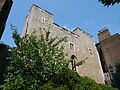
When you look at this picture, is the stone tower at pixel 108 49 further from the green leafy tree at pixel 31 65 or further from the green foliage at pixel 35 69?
the green leafy tree at pixel 31 65

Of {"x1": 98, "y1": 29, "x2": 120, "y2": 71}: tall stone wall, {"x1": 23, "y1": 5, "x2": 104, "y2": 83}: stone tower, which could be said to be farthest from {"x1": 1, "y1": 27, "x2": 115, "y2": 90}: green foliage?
{"x1": 98, "y1": 29, "x2": 120, "y2": 71}: tall stone wall

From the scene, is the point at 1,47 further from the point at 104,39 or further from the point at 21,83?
the point at 104,39

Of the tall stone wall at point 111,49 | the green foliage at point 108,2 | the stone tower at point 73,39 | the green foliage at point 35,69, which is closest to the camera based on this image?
the green foliage at point 108,2

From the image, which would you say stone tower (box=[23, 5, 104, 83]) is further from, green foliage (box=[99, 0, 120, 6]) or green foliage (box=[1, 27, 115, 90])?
green foliage (box=[99, 0, 120, 6])

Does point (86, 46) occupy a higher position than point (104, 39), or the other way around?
point (104, 39)

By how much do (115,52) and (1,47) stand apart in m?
21.4

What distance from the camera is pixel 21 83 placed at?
1306cm

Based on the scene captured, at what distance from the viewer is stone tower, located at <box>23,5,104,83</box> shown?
966 inches

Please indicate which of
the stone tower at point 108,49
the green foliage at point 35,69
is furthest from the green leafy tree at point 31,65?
the stone tower at point 108,49

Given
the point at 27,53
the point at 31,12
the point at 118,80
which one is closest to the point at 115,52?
the point at 118,80

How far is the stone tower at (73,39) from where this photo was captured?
24547mm

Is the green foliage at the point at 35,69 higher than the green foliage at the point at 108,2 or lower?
lower

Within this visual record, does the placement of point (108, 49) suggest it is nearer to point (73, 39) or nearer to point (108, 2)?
point (73, 39)

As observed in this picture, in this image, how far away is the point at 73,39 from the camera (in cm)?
2912
